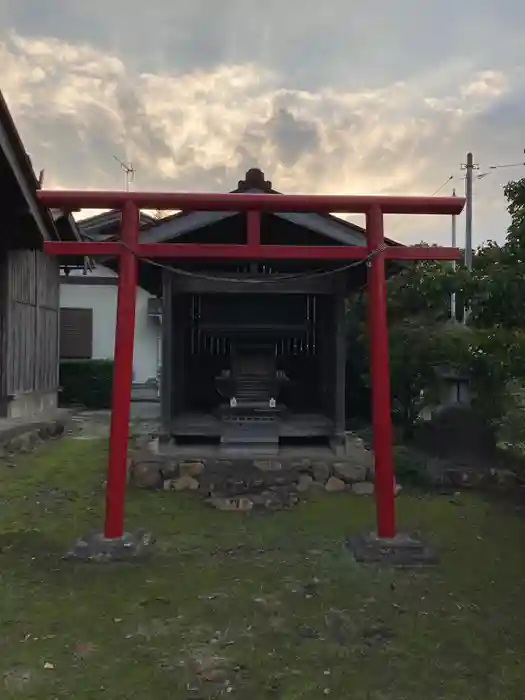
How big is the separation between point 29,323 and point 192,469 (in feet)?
22.4

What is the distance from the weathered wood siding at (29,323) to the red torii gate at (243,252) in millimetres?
6582

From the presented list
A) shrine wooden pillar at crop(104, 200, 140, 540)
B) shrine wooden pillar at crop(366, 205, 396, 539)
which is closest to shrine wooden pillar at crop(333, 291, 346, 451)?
shrine wooden pillar at crop(366, 205, 396, 539)

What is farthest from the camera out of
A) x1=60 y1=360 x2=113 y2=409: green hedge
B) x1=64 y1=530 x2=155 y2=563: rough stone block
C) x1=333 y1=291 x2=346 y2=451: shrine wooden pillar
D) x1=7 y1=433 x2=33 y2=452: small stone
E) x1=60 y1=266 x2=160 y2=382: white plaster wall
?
x1=60 y1=266 x2=160 y2=382: white plaster wall

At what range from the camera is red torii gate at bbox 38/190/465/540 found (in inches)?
248

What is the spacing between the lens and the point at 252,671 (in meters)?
3.99

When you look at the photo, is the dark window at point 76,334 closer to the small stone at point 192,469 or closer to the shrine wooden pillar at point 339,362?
the small stone at point 192,469

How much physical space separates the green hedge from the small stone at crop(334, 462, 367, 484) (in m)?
13.6

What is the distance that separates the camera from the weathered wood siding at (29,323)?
1229 centimetres

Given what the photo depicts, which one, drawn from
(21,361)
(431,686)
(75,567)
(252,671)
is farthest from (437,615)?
(21,361)

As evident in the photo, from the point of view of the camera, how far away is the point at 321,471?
910 cm

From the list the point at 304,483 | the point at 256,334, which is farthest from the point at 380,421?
the point at 256,334

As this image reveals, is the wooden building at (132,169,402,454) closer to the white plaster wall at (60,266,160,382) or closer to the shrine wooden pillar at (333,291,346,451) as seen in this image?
the shrine wooden pillar at (333,291,346,451)

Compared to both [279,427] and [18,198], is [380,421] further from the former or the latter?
[18,198]

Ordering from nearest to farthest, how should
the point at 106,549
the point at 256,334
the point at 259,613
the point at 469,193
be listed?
the point at 259,613 < the point at 106,549 < the point at 256,334 < the point at 469,193
